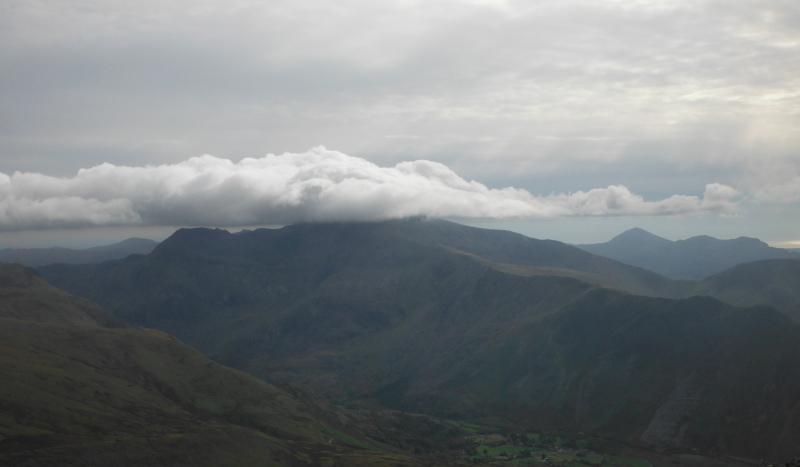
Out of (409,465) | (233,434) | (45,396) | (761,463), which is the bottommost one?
(409,465)

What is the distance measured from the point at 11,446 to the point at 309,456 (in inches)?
3420

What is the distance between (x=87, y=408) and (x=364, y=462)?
94696 millimetres

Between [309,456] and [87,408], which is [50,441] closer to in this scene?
[87,408]

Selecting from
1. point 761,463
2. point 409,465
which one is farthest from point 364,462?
point 761,463

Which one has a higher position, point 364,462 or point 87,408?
point 87,408

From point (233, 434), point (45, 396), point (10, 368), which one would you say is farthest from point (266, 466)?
point (10, 368)

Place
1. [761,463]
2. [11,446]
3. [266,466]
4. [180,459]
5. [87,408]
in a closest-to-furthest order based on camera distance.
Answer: [761,463] < [11,446] < [180,459] < [266,466] < [87,408]

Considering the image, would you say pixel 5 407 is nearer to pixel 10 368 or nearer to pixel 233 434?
pixel 10 368

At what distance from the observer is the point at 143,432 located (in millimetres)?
183375

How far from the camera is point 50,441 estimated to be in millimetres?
152125

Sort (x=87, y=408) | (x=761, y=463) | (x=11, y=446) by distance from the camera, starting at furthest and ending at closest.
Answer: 1. (x=87, y=408)
2. (x=11, y=446)
3. (x=761, y=463)

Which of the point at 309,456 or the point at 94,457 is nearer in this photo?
the point at 94,457

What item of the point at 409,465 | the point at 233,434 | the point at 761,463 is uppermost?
the point at 761,463

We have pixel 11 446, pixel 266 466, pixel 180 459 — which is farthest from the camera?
pixel 266 466
